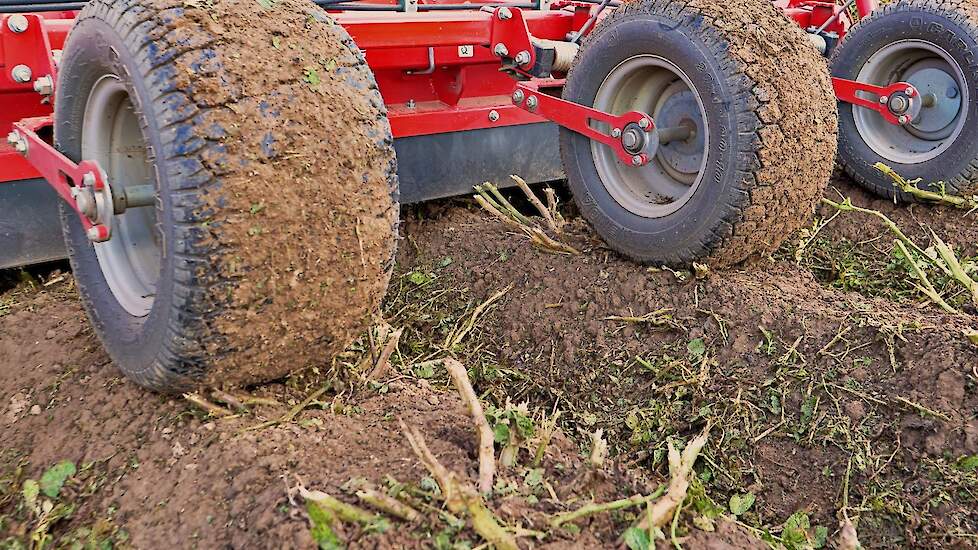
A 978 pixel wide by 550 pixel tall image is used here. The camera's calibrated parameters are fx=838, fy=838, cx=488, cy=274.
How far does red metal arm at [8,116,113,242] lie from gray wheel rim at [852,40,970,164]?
3382 mm

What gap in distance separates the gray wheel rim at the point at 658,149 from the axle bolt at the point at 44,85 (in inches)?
70.8

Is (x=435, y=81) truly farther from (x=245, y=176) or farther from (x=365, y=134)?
(x=245, y=176)

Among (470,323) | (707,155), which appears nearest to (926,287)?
(707,155)

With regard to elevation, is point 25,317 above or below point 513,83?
below

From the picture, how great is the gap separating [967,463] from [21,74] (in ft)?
9.41

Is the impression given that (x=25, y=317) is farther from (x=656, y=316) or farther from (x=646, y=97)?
(x=646, y=97)

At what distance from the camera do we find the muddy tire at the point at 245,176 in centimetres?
176

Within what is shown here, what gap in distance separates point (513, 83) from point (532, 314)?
141cm

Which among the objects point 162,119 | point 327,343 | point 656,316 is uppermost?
point 162,119

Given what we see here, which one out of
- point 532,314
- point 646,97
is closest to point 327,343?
point 532,314

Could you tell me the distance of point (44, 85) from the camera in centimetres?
242

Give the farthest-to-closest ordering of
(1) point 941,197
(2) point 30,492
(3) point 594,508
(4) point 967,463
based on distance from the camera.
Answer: (1) point 941,197
(4) point 967,463
(2) point 30,492
(3) point 594,508

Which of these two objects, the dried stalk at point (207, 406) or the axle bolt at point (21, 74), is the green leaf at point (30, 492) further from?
the axle bolt at point (21, 74)

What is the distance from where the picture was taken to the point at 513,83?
3926 mm
